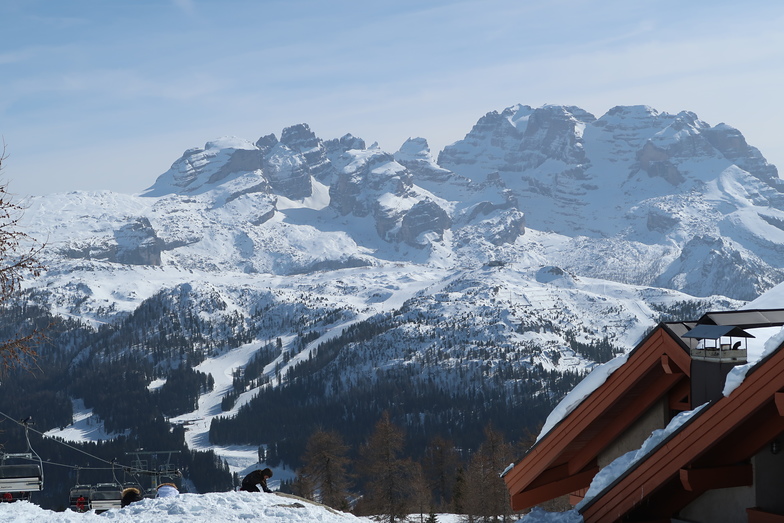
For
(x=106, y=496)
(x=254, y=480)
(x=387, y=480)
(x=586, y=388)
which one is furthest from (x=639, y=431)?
(x=387, y=480)

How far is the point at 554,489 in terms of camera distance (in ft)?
43.9

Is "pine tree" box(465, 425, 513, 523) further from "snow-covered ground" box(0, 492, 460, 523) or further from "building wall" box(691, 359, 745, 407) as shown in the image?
"building wall" box(691, 359, 745, 407)

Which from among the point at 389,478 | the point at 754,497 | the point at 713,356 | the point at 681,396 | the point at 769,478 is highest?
the point at 713,356

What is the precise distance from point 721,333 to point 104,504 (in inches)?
1790

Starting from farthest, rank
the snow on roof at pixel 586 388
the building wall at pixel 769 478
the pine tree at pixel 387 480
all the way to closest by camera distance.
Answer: the pine tree at pixel 387 480 → the snow on roof at pixel 586 388 → the building wall at pixel 769 478

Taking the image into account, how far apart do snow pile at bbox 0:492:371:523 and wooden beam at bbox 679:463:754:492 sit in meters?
9.16

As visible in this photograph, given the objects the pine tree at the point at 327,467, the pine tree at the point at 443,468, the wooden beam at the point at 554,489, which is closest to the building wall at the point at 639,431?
the wooden beam at the point at 554,489

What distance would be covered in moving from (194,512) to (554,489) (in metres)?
7.71

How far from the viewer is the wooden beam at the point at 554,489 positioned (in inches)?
522

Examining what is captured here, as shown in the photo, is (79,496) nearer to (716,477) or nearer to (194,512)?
(194,512)

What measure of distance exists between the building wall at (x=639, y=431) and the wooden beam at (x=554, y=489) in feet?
1.10

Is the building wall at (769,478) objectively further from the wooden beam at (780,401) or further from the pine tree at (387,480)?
the pine tree at (387,480)

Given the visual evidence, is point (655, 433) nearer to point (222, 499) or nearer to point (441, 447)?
point (222, 499)

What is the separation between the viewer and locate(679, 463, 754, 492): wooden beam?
9461mm
